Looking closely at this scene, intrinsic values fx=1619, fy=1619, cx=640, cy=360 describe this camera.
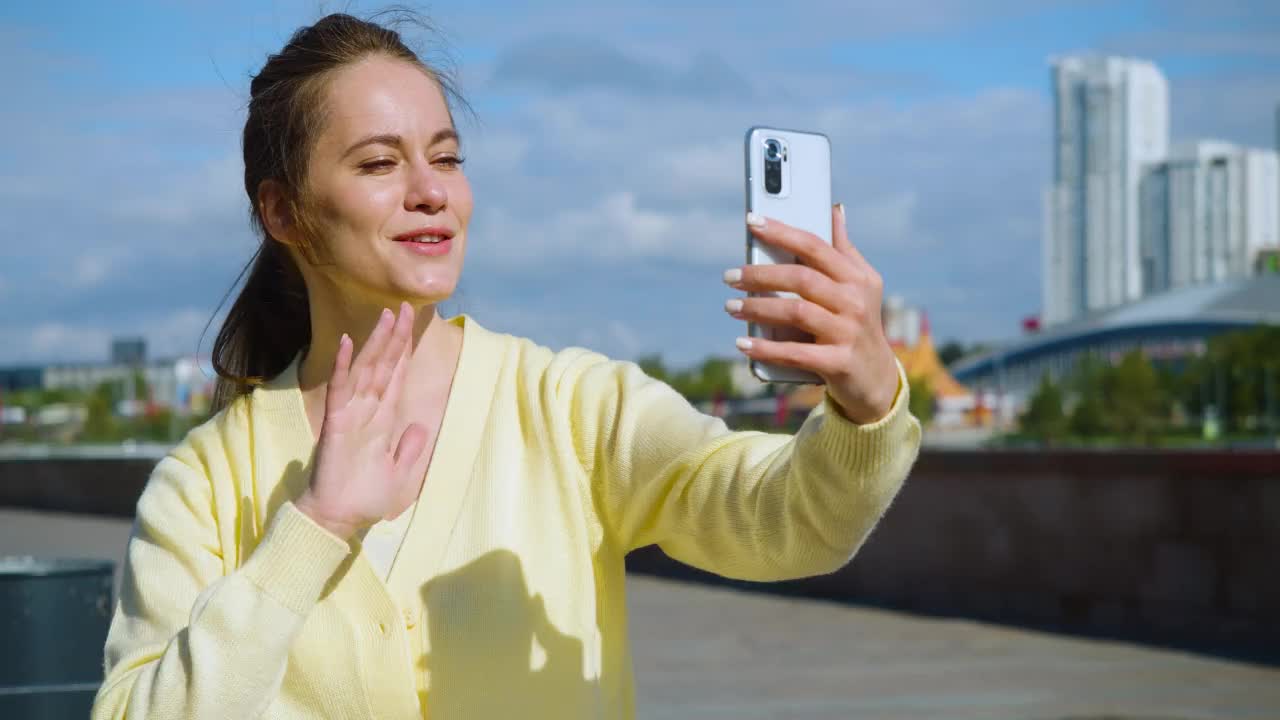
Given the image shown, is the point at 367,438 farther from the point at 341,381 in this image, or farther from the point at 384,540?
the point at 384,540

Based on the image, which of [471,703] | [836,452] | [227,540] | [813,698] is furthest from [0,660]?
[813,698]

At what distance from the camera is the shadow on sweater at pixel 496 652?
2.30 meters

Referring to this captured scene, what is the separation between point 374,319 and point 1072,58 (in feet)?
607

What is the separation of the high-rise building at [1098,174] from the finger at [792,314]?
170 meters

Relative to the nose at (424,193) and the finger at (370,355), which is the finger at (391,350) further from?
the nose at (424,193)

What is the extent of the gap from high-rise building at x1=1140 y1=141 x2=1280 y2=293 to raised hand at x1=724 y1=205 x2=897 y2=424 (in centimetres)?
15355

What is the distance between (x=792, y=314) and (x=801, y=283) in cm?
4

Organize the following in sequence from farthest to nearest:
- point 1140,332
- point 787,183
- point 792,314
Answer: point 1140,332, point 787,183, point 792,314

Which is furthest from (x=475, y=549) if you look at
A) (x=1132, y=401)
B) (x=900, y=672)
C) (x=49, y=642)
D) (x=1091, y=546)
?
(x=1132, y=401)

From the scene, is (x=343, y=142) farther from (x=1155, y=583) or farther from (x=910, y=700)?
(x=1155, y=583)

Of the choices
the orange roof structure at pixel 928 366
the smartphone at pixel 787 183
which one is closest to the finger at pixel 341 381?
the smartphone at pixel 787 183

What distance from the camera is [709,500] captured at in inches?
90.2

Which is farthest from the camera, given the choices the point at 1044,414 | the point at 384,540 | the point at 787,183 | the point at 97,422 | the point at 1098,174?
the point at 1098,174

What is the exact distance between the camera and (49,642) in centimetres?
395
